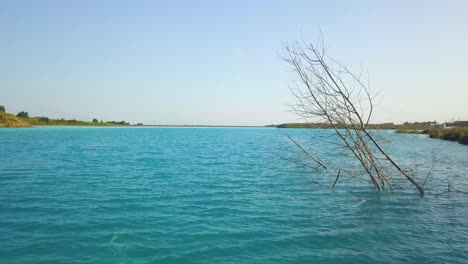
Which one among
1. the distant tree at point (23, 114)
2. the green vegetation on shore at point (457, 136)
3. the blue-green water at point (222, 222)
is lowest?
the blue-green water at point (222, 222)

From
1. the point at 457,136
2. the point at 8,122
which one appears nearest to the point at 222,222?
the point at 457,136

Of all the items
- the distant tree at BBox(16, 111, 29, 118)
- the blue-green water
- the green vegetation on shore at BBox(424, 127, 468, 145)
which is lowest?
the blue-green water

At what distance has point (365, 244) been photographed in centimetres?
924

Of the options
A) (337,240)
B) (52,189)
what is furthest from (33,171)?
(337,240)

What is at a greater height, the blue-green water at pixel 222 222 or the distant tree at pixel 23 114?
the distant tree at pixel 23 114

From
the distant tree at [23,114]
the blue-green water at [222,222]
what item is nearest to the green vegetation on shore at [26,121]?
the distant tree at [23,114]

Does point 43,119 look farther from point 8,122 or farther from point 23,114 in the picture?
point 8,122

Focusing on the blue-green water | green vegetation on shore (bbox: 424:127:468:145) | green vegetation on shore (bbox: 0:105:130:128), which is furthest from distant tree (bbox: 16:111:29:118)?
the blue-green water

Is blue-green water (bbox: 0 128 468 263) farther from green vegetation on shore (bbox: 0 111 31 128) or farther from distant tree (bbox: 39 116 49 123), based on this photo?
distant tree (bbox: 39 116 49 123)

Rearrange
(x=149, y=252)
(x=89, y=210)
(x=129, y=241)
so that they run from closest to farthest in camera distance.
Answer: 1. (x=149, y=252)
2. (x=129, y=241)
3. (x=89, y=210)

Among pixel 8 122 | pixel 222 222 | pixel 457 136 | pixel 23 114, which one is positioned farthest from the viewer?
pixel 23 114

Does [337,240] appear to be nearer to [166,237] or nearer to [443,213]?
[166,237]

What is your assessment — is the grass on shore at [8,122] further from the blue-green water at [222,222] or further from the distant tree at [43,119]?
the blue-green water at [222,222]

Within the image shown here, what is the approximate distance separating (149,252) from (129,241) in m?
1.00
